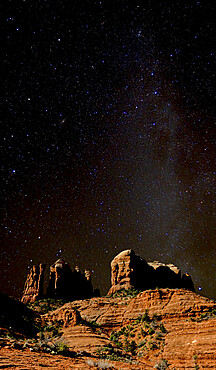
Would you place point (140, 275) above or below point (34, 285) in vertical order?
above

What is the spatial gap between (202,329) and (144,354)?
785cm

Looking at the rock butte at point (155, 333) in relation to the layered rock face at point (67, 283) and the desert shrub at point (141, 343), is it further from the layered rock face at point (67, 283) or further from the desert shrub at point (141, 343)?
the layered rock face at point (67, 283)

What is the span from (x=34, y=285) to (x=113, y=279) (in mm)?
33450

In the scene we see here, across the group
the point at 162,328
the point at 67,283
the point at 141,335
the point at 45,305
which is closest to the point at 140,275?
the point at 67,283

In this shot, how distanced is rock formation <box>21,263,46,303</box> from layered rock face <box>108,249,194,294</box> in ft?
98.7

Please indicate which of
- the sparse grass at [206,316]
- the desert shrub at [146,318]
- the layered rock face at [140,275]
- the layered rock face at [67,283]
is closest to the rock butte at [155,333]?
the sparse grass at [206,316]

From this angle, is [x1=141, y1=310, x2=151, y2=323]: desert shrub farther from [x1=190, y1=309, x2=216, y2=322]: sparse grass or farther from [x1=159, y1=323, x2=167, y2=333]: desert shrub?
[x1=190, y1=309, x2=216, y2=322]: sparse grass

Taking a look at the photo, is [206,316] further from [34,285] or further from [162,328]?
[34,285]

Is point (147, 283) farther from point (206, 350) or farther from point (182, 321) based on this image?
point (206, 350)

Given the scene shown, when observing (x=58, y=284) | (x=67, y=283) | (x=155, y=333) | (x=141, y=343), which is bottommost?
(x=141, y=343)

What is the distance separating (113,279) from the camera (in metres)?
83.2

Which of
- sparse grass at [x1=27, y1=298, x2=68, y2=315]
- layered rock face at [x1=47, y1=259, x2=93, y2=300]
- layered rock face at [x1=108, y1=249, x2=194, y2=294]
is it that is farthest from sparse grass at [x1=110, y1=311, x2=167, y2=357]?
layered rock face at [x1=47, y1=259, x2=93, y2=300]

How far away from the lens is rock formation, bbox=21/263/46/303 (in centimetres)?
8550

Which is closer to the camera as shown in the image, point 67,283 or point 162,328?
point 162,328
